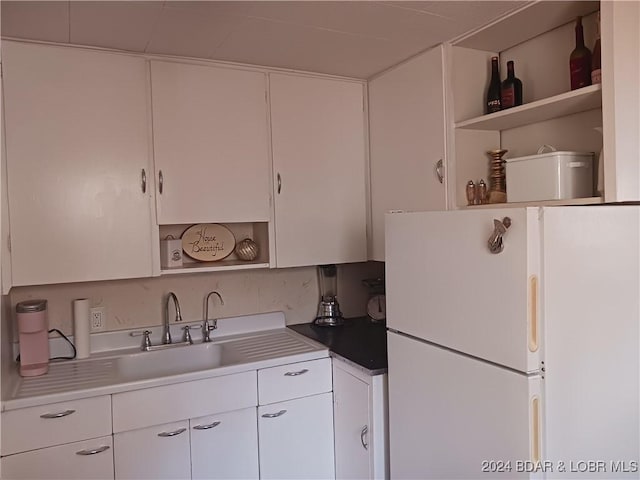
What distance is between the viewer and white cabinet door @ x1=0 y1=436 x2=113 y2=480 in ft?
5.55

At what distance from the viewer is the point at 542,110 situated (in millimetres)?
1728

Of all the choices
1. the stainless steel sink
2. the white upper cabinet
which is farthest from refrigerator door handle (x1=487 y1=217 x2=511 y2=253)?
the stainless steel sink

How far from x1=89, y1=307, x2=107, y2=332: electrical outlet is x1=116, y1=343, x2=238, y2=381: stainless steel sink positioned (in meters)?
0.19

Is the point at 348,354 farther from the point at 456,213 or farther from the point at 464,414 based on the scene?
the point at 456,213

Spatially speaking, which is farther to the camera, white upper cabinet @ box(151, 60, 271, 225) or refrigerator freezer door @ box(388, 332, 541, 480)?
white upper cabinet @ box(151, 60, 271, 225)

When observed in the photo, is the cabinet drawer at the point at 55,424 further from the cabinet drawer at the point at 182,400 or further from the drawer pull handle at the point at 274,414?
the drawer pull handle at the point at 274,414

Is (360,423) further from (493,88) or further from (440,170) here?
(493,88)

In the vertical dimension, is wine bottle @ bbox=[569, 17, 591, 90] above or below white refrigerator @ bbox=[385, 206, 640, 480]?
above

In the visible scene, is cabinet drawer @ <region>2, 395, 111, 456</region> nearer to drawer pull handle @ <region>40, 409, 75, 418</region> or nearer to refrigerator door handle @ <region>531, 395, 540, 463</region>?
drawer pull handle @ <region>40, 409, 75, 418</region>

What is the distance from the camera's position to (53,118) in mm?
1906

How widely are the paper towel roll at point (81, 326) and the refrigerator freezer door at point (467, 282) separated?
1321 mm

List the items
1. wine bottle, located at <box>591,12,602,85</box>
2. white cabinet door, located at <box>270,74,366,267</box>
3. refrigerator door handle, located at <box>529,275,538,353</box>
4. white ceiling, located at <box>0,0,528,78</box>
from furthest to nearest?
1. white cabinet door, located at <box>270,74,366,267</box>
2. white ceiling, located at <box>0,0,528,78</box>
3. wine bottle, located at <box>591,12,602,85</box>
4. refrigerator door handle, located at <box>529,275,538,353</box>

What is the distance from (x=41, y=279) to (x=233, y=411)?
0.91 meters

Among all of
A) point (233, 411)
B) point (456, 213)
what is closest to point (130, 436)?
point (233, 411)
